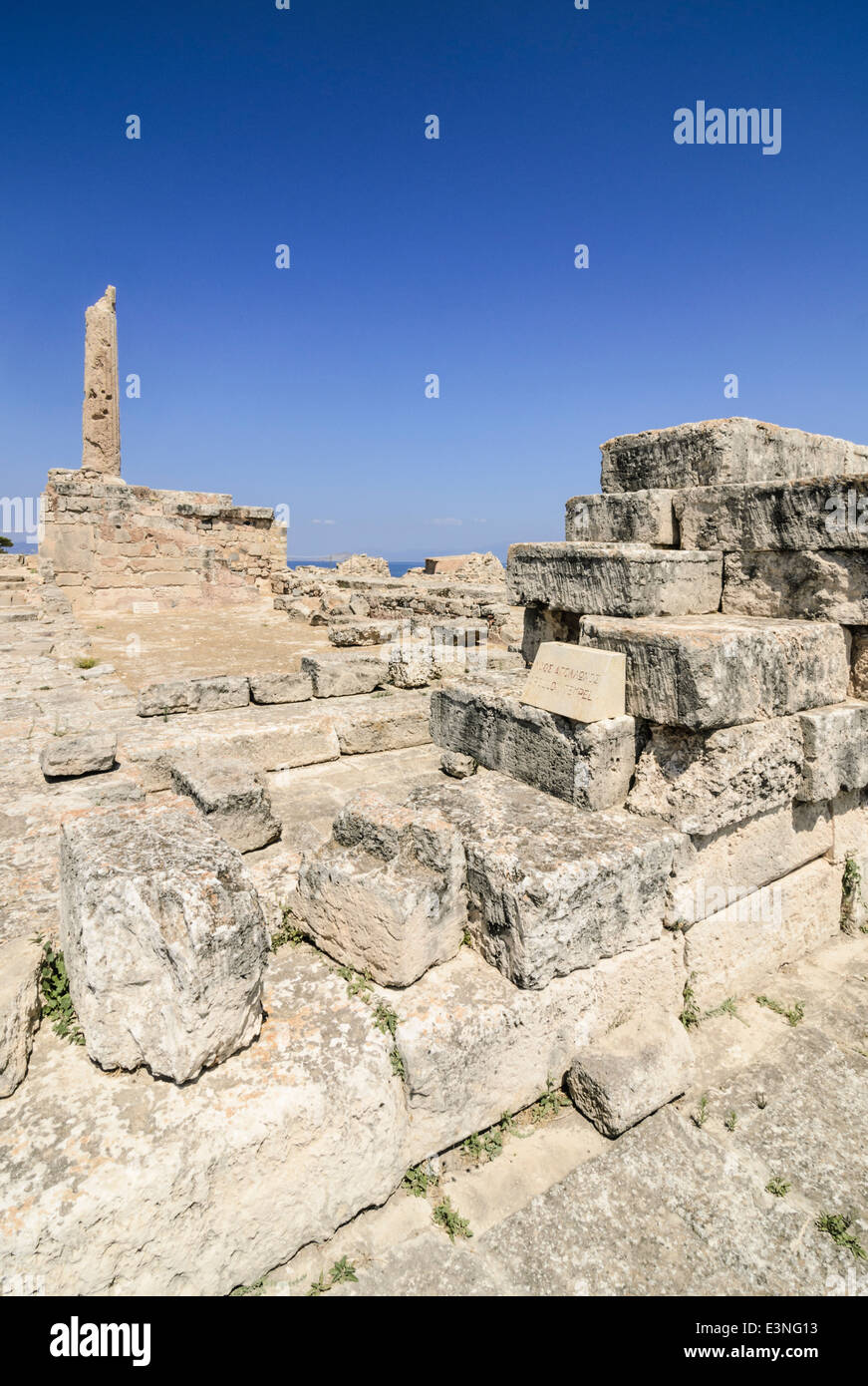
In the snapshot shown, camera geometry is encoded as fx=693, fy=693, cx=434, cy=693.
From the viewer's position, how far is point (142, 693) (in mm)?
5398

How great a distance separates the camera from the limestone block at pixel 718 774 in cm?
311

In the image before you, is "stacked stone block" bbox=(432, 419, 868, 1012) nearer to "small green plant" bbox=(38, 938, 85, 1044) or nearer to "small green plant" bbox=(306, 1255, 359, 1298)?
"small green plant" bbox=(306, 1255, 359, 1298)

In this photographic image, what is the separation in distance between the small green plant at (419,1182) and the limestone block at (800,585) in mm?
3168

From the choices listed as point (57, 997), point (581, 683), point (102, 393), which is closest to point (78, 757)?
point (57, 997)

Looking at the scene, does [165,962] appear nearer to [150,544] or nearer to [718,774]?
[718,774]

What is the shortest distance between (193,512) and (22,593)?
12.1 feet

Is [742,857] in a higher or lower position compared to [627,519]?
lower

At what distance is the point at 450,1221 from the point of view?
2.16 metres

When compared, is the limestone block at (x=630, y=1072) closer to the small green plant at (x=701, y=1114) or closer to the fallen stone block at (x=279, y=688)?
the small green plant at (x=701, y=1114)

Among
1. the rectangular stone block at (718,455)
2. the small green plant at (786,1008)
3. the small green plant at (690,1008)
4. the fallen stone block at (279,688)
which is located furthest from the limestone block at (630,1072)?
the fallen stone block at (279,688)

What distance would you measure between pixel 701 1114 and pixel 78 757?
363cm

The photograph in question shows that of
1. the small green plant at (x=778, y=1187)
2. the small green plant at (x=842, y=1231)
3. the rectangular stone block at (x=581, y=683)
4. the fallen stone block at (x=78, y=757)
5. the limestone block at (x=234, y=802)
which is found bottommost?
the small green plant at (x=842, y=1231)

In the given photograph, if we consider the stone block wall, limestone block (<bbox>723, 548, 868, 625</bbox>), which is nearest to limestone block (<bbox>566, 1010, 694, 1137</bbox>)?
limestone block (<bbox>723, 548, 868, 625</bbox>)
